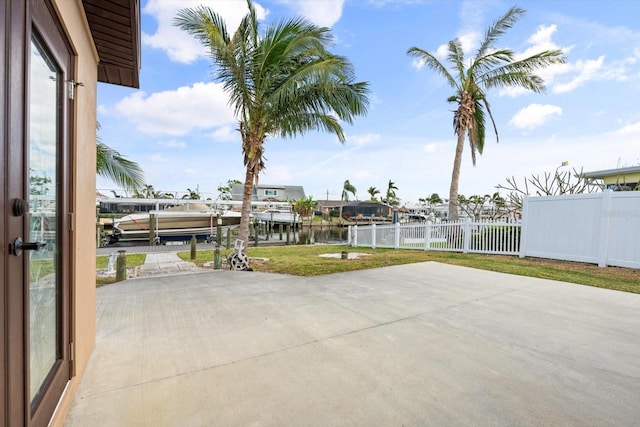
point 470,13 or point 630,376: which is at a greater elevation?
point 470,13

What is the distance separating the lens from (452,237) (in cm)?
1130

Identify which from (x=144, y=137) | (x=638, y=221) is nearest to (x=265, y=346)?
(x=638, y=221)

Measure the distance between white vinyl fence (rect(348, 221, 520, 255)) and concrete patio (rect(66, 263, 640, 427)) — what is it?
15.8 feet

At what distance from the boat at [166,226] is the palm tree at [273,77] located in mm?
11036

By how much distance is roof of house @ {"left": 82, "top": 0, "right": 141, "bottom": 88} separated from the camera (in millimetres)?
2551

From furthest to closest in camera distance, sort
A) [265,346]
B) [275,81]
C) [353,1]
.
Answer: [353,1] → [275,81] → [265,346]

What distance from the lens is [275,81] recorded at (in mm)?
7559

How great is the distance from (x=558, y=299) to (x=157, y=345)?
217 inches

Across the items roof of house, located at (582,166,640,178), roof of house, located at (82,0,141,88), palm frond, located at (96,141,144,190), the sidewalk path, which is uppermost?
roof of house, located at (582,166,640,178)

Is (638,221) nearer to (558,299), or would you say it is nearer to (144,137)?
(558,299)

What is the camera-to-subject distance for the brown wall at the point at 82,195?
2.22 meters

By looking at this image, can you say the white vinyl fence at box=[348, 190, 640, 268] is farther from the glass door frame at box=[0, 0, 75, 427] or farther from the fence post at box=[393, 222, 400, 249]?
the glass door frame at box=[0, 0, 75, 427]

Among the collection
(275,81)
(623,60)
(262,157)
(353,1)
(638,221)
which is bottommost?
(638,221)

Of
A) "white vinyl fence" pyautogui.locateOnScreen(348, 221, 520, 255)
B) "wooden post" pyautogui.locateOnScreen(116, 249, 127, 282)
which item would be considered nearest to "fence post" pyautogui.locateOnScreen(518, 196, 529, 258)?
"white vinyl fence" pyautogui.locateOnScreen(348, 221, 520, 255)
